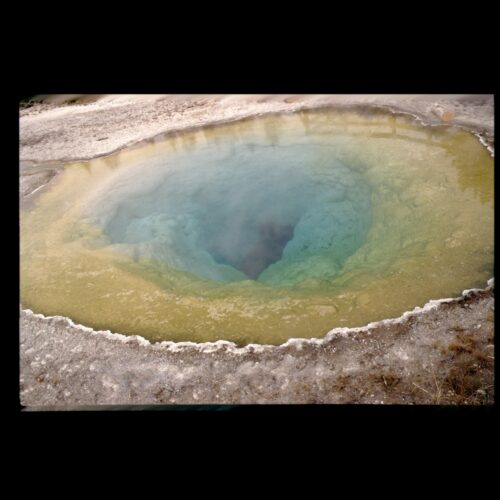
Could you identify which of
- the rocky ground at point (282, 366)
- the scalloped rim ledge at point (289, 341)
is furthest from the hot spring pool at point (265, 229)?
the rocky ground at point (282, 366)

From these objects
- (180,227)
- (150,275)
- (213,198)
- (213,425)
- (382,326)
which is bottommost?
(213,425)

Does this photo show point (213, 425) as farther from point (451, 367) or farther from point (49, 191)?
point (49, 191)

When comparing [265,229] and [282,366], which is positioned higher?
[265,229]

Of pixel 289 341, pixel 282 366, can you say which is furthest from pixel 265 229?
pixel 282 366

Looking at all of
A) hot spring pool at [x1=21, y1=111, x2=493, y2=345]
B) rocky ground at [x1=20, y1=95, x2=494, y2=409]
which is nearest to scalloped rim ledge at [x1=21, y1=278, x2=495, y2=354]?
rocky ground at [x1=20, y1=95, x2=494, y2=409]

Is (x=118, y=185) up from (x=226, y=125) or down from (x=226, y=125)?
down

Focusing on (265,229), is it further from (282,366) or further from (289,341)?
(282,366)

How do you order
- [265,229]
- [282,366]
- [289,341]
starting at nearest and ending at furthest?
[282,366]
[289,341]
[265,229]

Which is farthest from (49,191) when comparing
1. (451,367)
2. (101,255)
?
(451,367)

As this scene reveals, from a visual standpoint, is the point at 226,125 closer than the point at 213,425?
No
